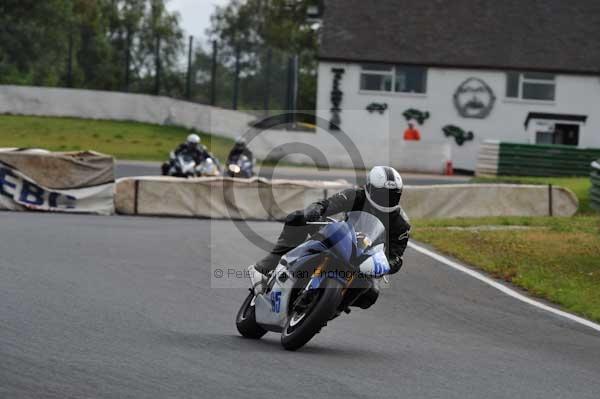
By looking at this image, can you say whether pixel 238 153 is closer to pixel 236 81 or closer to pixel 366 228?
pixel 236 81

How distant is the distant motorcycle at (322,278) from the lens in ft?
27.7

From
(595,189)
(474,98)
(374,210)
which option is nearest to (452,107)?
(474,98)

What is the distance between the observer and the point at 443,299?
1284 centimetres

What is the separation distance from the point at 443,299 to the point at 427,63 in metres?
36.1

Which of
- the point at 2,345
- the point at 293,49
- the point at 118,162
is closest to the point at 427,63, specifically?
the point at 118,162

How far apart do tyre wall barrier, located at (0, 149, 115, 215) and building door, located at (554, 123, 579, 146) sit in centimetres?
2980

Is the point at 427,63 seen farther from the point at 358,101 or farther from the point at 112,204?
the point at 112,204

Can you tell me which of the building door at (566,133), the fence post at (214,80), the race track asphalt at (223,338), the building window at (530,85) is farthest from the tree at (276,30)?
the race track asphalt at (223,338)

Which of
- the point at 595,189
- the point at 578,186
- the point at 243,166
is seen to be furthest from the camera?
the point at 578,186

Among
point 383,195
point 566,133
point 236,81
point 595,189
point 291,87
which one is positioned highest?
point 236,81

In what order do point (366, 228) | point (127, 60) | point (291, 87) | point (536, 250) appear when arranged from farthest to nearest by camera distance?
point (127, 60), point (291, 87), point (536, 250), point (366, 228)

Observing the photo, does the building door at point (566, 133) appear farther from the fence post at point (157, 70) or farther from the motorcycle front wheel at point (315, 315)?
the motorcycle front wheel at point (315, 315)

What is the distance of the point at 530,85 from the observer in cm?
4850

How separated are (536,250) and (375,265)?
9139 mm
